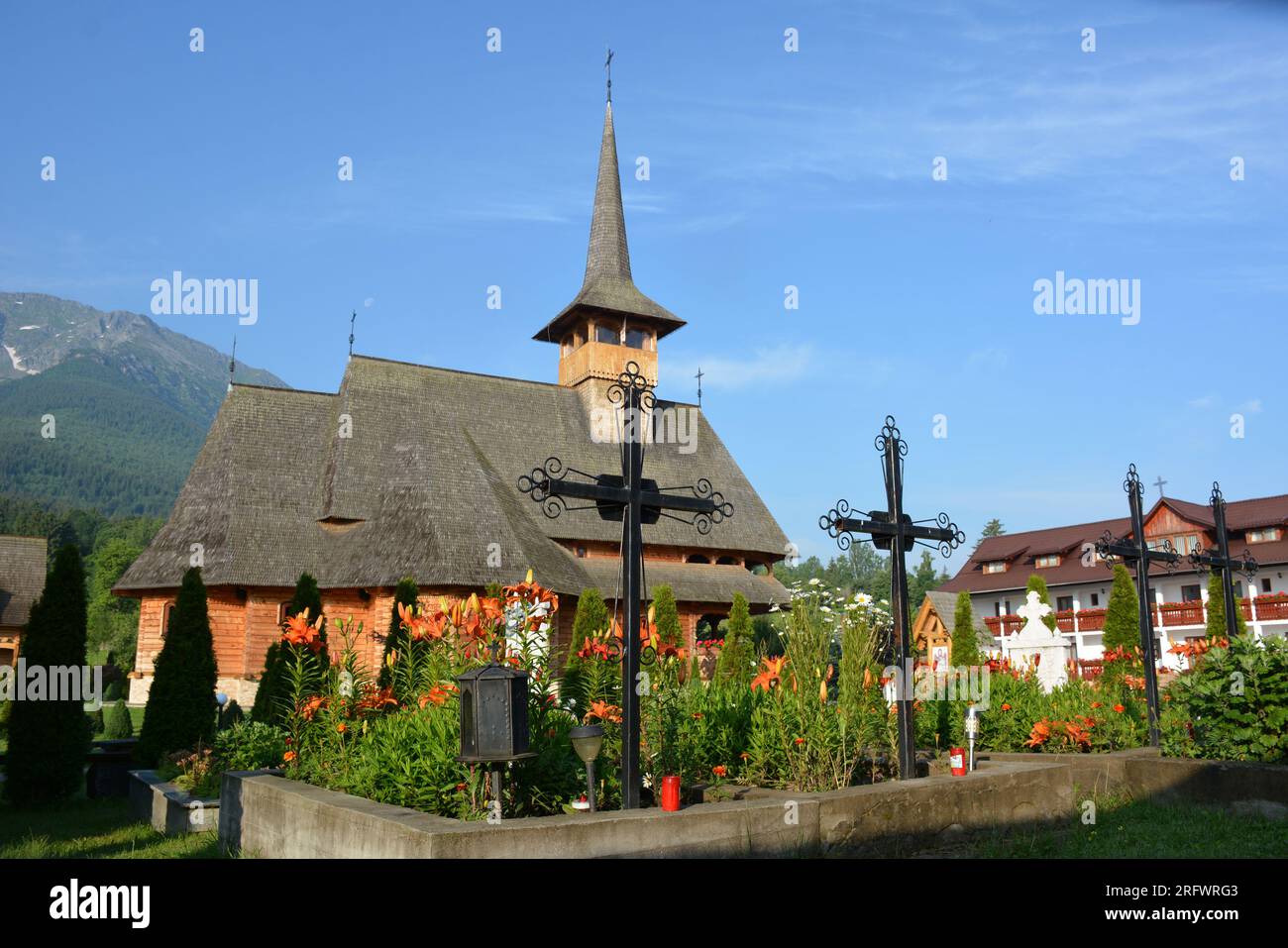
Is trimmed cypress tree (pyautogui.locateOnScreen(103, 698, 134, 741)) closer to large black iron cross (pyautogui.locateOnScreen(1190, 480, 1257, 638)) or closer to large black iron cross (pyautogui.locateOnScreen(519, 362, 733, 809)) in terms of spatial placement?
large black iron cross (pyautogui.locateOnScreen(519, 362, 733, 809))

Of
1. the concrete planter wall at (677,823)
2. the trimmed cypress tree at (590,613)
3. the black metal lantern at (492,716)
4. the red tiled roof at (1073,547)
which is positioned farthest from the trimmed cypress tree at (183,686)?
the red tiled roof at (1073,547)

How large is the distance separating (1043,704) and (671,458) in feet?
77.1

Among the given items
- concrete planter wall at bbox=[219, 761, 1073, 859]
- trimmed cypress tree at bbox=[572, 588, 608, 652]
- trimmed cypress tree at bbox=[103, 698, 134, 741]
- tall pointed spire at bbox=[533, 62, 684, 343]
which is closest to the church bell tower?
tall pointed spire at bbox=[533, 62, 684, 343]

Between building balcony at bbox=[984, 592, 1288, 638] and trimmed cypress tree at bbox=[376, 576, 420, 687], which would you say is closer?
trimmed cypress tree at bbox=[376, 576, 420, 687]

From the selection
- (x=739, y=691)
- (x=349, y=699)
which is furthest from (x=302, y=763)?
(x=739, y=691)

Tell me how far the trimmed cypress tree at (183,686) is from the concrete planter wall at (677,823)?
278 inches

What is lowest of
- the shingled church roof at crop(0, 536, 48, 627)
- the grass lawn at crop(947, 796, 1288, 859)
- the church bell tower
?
the grass lawn at crop(947, 796, 1288, 859)

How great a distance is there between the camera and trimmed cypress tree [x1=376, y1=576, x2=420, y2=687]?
9.52 metres

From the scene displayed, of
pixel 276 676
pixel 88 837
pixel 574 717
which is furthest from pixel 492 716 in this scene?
pixel 276 676

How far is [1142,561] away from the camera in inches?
478

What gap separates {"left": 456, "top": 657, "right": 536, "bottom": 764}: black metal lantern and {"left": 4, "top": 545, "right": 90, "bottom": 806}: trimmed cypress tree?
9.52 m

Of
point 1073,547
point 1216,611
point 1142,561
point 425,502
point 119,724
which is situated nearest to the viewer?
point 1142,561

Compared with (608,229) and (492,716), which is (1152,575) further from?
(492,716)

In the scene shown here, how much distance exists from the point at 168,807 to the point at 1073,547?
151ft
